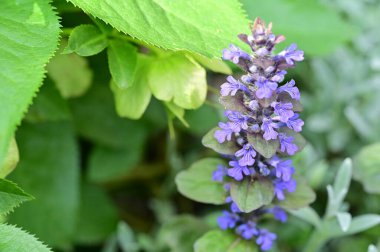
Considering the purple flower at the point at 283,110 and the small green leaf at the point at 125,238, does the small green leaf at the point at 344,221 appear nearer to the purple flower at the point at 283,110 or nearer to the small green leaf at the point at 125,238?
the purple flower at the point at 283,110

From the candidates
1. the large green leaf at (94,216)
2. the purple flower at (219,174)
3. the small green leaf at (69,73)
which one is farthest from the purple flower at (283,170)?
the large green leaf at (94,216)

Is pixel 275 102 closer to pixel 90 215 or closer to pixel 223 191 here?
pixel 223 191

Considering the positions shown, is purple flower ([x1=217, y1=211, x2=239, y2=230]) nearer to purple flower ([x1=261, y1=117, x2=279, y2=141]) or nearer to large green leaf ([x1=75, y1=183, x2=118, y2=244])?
purple flower ([x1=261, y1=117, x2=279, y2=141])

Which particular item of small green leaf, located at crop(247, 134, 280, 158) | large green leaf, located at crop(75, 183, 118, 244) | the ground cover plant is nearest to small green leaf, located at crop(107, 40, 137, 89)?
the ground cover plant

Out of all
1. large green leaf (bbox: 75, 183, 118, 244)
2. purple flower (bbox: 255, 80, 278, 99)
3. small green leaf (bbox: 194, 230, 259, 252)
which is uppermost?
purple flower (bbox: 255, 80, 278, 99)

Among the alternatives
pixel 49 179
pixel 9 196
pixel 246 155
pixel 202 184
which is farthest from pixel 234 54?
pixel 49 179

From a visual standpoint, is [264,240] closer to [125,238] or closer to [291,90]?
[291,90]
